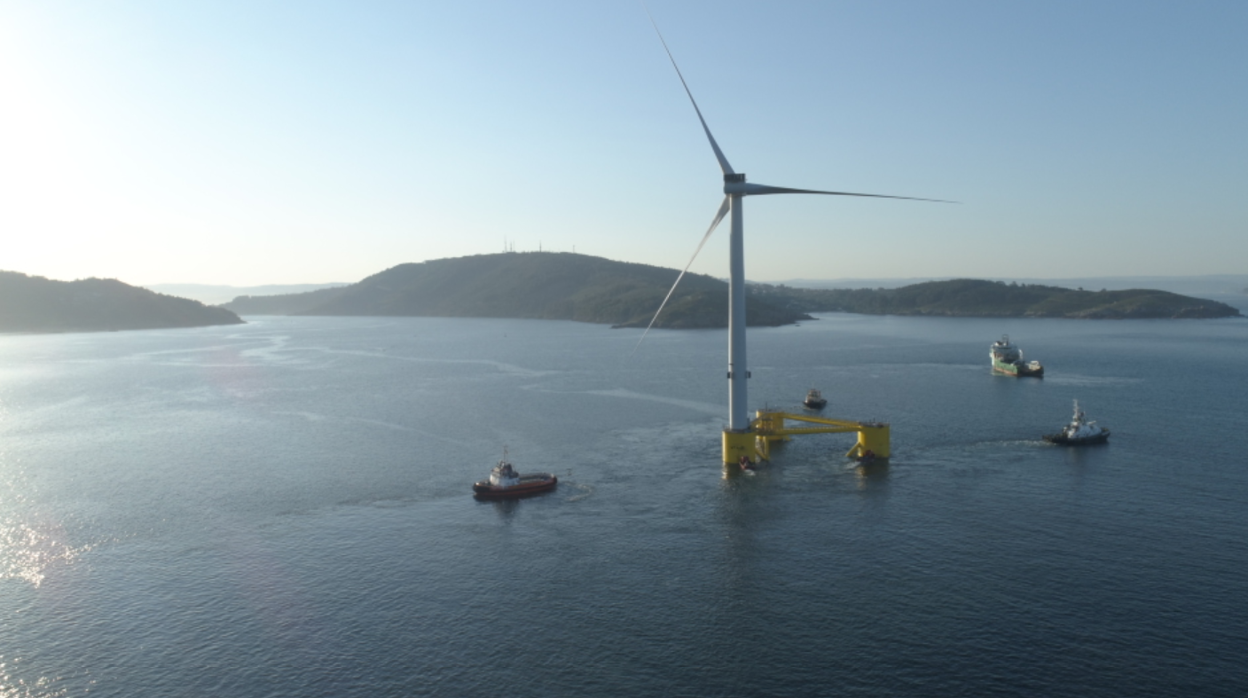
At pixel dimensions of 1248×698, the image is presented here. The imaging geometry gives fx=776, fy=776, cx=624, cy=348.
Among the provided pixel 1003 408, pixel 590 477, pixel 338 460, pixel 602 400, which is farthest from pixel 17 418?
pixel 1003 408

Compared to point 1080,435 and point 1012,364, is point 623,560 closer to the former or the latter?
point 1080,435

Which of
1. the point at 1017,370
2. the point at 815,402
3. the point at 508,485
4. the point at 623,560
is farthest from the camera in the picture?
the point at 1017,370

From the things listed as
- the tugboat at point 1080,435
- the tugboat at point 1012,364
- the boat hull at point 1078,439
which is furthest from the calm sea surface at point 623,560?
the tugboat at point 1012,364

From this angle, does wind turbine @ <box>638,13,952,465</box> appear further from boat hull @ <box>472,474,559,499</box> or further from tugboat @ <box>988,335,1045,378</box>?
tugboat @ <box>988,335,1045,378</box>

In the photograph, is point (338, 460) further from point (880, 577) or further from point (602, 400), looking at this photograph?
point (880, 577)

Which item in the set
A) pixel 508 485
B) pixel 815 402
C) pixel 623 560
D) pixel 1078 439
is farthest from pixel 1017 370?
pixel 623 560

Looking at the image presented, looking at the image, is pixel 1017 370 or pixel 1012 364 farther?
pixel 1012 364

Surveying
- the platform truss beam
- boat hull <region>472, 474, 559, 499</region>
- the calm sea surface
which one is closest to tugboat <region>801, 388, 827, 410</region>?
the calm sea surface

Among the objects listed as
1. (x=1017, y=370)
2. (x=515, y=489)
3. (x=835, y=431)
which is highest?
(x=1017, y=370)

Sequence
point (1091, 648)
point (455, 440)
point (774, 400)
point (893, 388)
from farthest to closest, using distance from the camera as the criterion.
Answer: point (893, 388) < point (774, 400) < point (455, 440) < point (1091, 648)
